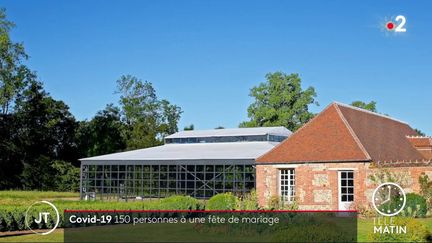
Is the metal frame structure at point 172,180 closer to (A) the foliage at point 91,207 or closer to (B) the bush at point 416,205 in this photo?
(A) the foliage at point 91,207

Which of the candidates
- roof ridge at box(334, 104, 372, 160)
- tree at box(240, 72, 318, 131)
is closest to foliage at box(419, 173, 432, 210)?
roof ridge at box(334, 104, 372, 160)

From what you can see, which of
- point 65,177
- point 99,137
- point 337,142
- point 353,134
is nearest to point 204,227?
point 337,142

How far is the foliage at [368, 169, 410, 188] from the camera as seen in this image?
23.6 metres

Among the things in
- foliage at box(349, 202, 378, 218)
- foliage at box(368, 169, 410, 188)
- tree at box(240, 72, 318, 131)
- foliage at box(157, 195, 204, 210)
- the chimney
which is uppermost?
tree at box(240, 72, 318, 131)

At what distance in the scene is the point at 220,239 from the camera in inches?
608

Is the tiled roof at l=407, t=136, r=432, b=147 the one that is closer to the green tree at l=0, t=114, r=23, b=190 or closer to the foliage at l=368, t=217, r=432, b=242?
the foliage at l=368, t=217, r=432, b=242

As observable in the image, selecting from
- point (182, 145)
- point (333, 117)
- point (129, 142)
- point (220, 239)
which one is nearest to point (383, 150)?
point (333, 117)

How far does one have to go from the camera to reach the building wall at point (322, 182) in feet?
80.3

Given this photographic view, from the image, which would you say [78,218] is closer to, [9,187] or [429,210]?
[429,210]

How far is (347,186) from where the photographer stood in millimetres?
25141

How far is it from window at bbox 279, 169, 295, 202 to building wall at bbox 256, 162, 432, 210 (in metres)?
0.23

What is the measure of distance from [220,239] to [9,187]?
38775 millimetres

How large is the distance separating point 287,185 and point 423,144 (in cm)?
1145

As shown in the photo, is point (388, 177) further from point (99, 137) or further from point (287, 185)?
point (99, 137)
